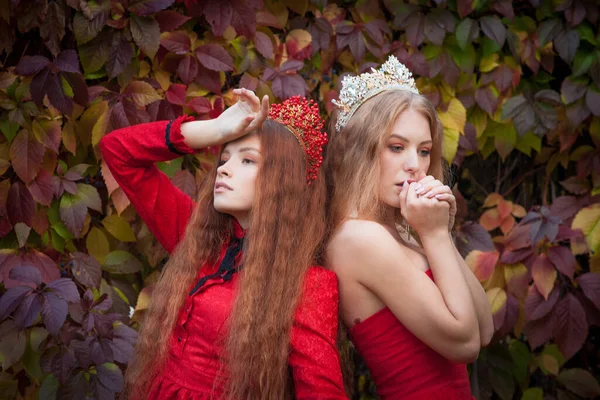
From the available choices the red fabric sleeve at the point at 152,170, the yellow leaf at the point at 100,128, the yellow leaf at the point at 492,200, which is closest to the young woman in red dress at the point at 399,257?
the red fabric sleeve at the point at 152,170

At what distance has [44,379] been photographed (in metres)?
2.23

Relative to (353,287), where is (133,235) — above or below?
below

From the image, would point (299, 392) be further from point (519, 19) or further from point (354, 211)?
point (519, 19)

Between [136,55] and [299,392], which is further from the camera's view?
[136,55]

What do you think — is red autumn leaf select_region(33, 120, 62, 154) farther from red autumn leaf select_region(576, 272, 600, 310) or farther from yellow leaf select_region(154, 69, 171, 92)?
red autumn leaf select_region(576, 272, 600, 310)

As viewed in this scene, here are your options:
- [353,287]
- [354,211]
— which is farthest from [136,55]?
[353,287]

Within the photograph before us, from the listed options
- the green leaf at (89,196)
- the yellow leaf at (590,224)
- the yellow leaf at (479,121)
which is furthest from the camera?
the yellow leaf at (479,121)

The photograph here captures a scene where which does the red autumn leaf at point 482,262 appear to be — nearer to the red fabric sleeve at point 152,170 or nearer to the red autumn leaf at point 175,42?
the red fabric sleeve at point 152,170

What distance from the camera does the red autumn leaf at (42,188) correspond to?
2.23 m

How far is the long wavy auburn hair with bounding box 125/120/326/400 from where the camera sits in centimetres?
167

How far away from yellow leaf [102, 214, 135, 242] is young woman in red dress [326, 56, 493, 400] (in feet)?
2.60

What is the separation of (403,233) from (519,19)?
111cm

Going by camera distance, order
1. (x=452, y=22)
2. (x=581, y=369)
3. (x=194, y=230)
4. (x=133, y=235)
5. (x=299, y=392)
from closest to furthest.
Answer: (x=299, y=392), (x=194, y=230), (x=133, y=235), (x=452, y=22), (x=581, y=369)

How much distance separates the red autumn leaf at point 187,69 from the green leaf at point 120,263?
60 centimetres
